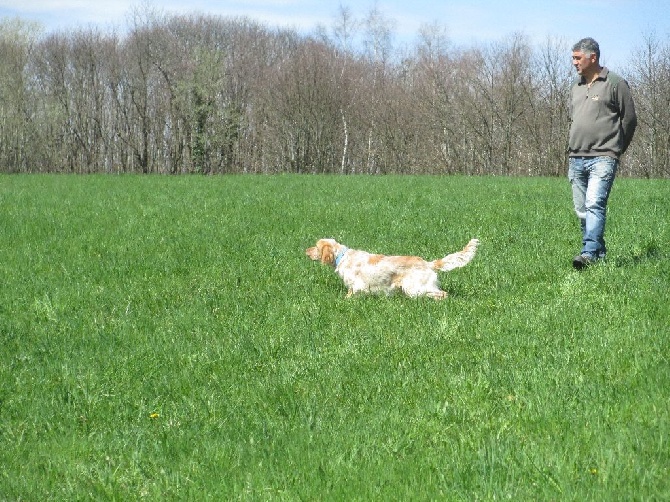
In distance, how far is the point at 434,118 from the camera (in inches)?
2120

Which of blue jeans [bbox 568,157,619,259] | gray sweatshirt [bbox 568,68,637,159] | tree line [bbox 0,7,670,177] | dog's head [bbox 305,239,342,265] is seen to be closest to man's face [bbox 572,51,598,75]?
gray sweatshirt [bbox 568,68,637,159]

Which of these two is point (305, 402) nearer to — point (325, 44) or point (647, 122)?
point (647, 122)

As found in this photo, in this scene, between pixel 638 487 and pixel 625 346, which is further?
pixel 625 346

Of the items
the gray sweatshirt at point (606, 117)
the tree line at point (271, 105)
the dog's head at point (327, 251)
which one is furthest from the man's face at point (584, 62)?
the tree line at point (271, 105)

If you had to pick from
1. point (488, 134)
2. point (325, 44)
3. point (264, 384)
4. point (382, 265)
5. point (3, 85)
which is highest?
point (325, 44)

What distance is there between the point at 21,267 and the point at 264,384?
6681mm

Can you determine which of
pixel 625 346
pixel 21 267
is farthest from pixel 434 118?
pixel 625 346

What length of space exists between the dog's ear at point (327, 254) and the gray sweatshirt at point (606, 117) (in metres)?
3.13

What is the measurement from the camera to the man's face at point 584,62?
8.76 meters

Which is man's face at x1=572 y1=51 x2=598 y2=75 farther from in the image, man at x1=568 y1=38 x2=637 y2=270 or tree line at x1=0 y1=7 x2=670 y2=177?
tree line at x1=0 y1=7 x2=670 y2=177

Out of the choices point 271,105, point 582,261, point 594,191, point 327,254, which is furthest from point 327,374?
point 271,105

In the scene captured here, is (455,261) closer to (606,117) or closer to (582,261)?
(582,261)

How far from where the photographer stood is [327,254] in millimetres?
9250

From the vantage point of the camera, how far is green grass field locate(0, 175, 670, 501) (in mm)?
3840
